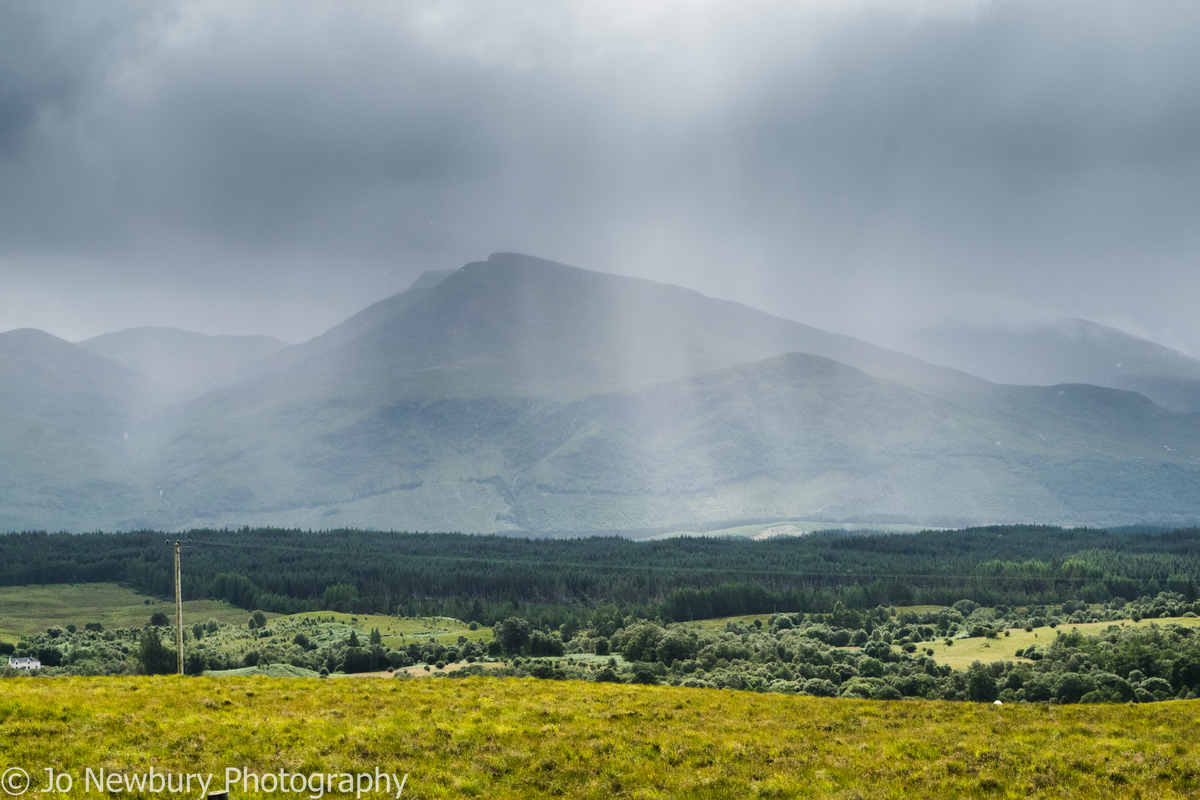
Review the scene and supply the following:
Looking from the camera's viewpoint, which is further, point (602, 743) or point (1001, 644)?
point (1001, 644)

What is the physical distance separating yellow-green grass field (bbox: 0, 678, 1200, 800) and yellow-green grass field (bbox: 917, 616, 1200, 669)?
72.9m

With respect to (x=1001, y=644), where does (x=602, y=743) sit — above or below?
above

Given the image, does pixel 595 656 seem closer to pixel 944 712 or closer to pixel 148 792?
pixel 944 712

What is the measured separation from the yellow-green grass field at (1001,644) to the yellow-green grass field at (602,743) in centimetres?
7292

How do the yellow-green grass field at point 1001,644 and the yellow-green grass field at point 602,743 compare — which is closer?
the yellow-green grass field at point 602,743

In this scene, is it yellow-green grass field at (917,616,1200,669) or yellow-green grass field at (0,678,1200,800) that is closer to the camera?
yellow-green grass field at (0,678,1200,800)

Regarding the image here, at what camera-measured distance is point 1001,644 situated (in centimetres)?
13500

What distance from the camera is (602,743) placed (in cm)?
3775

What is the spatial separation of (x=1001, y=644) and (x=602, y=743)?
11315 centimetres

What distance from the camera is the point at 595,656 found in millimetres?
128000

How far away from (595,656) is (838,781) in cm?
9716

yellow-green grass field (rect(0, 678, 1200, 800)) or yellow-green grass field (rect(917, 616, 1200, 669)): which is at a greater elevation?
yellow-green grass field (rect(0, 678, 1200, 800))

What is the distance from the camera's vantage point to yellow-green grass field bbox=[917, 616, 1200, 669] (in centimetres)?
12153

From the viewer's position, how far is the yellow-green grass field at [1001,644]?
399 feet
